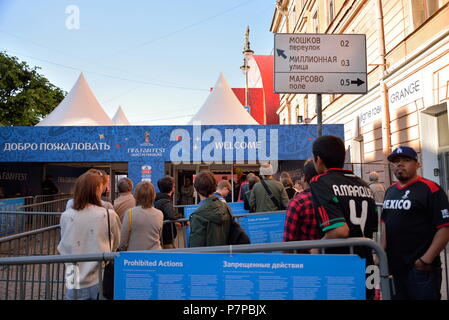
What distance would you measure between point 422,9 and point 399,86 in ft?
7.08

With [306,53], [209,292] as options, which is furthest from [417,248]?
[306,53]

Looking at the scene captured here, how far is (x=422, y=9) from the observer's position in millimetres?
9469

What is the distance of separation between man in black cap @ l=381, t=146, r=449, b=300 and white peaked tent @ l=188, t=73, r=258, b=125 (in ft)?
35.5

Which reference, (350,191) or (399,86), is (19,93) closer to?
(399,86)

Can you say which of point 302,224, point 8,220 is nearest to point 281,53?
point 302,224

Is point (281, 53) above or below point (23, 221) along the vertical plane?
above

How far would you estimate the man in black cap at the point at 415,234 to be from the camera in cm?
271

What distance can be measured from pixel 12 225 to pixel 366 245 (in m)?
9.31

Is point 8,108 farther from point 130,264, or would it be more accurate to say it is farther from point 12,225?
point 130,264

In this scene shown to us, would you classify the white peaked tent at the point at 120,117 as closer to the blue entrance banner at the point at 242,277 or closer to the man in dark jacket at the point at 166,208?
the man in dark jacket at the point at 166,208

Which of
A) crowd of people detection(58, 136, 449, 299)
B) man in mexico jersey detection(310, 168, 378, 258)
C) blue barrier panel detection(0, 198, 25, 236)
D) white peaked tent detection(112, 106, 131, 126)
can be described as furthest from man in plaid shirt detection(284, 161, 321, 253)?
white peaked tent detection(112, 106, 131, 126)

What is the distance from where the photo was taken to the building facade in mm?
8734

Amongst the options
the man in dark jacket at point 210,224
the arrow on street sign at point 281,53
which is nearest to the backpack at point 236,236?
the man in dark jacket at point 210,224
